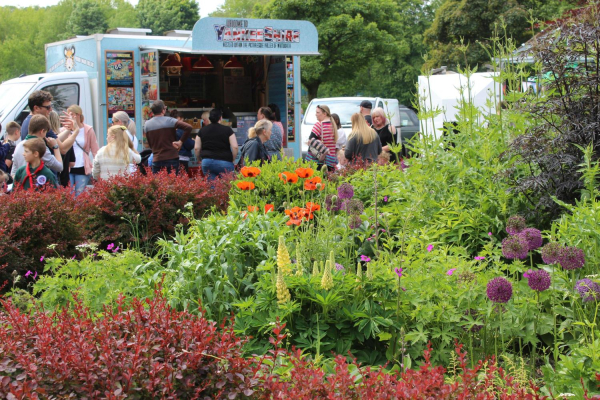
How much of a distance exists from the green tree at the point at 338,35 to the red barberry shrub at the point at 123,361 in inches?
1323

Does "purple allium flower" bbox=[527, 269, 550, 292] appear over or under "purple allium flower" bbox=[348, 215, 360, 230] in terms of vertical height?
under

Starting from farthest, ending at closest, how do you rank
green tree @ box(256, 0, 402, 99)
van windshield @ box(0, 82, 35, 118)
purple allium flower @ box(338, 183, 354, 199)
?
green tree @ box(256, 0, 402, 99) → van windshield @ box(0, 82, 35, 118) → purple allium flower @ box(338, 183, 354, 199)

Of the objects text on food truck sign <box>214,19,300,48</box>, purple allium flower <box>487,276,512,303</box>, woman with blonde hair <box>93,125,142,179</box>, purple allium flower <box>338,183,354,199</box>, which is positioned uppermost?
text on food truck sign <box>214,19,300,48</box>

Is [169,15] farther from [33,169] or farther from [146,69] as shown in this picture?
[33,169]

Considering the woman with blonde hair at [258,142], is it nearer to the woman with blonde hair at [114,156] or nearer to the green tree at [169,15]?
the woman with blonde hair at [114,156]

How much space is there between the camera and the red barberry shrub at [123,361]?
2297 mm

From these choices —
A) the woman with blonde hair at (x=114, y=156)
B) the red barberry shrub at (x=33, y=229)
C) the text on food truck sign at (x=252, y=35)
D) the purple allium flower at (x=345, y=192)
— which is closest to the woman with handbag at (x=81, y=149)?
the woman with blonde hair at (x=114, y=156)

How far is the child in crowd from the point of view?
6.86 metres

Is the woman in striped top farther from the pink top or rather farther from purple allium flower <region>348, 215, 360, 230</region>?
purple allium flower <region>348, 215, 360, 230</region>

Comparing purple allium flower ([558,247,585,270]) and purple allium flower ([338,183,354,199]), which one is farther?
purple allium flower ([338,183,354,199])

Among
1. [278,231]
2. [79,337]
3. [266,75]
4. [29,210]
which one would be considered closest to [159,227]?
[29,210]

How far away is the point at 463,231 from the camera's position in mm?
4844

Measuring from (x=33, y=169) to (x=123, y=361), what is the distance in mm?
5187

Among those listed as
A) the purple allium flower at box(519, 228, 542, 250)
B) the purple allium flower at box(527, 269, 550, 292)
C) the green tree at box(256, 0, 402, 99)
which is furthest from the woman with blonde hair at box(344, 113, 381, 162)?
the green tree at box(256, 0, 402, 99)
